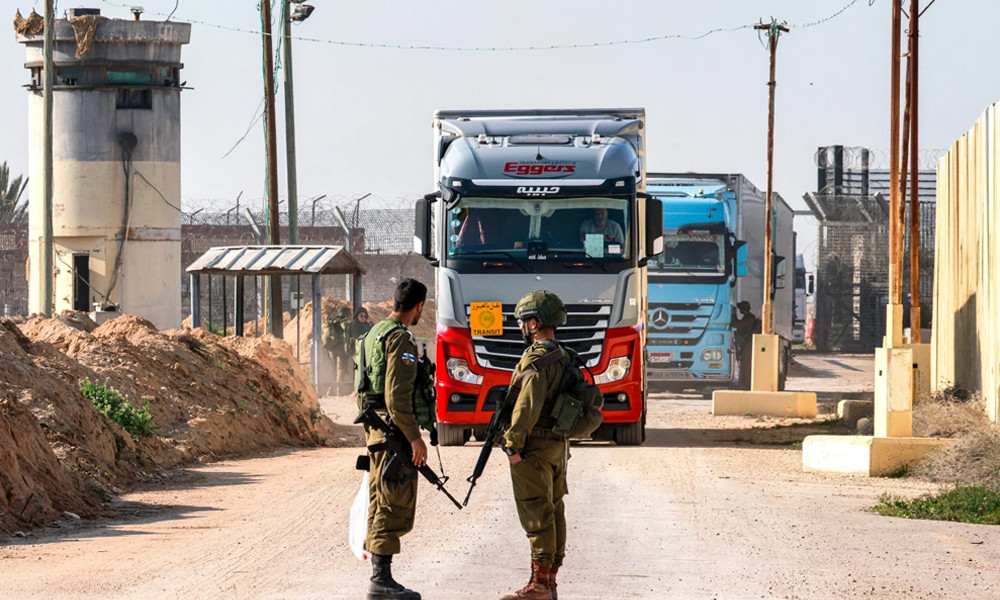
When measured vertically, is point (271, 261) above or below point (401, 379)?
above

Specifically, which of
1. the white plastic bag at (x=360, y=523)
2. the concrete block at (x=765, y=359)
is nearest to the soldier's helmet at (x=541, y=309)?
the white plastic bag at (x=360, y=523)

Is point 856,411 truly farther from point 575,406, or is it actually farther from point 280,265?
point 575,406

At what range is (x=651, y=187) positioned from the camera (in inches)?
1005

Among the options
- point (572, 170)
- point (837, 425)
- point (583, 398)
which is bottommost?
point (837, 425)

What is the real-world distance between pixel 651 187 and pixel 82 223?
1640cm

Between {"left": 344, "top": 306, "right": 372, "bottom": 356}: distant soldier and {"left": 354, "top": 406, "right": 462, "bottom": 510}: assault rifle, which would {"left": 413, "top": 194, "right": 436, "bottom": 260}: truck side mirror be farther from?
{"left": 344, "top": 306, "right": 372, "bottom": 356}: distant soldier

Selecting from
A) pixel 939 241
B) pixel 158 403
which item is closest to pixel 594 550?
pixel 158 403

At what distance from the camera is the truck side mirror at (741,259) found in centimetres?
2457

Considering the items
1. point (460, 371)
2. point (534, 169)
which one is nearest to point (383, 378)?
point (460, 371)

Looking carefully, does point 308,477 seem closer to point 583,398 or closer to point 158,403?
point 158,403

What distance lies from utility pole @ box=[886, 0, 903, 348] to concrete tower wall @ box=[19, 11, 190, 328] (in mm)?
Answer: 22890

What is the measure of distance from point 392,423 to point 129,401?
9.44 m

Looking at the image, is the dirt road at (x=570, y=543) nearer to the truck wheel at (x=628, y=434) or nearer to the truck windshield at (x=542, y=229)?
the truck wheel at (x=628, y=434)

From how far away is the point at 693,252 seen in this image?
25016 mm
